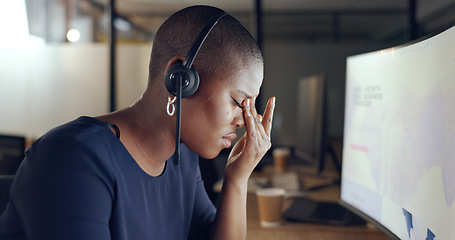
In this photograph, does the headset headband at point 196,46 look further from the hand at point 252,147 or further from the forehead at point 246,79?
the hand at point 252,147

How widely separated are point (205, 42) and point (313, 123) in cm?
140

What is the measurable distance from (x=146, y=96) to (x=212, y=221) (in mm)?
431

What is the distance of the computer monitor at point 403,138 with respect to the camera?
669 millimetres

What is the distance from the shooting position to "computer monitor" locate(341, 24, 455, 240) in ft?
2.19

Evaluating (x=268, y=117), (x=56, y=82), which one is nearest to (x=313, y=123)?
(x=268, y=117)

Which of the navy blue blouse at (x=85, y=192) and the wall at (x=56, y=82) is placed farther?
the wall at (x=56, y=82)

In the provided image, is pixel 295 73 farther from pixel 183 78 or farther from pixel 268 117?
pixel 183 78

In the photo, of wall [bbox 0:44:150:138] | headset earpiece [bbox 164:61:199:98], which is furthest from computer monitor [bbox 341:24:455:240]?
wall [bbox 0:44:150:138]

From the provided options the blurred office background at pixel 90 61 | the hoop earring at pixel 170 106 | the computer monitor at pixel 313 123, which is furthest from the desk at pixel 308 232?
the blurred office background at pixel 90 61

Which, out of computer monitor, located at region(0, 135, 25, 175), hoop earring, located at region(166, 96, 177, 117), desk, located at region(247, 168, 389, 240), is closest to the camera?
hoop earring, located at region(166, 96, 177, 117)

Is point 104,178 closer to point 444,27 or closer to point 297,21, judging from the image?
point 444,27

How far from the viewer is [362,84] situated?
1.10 m

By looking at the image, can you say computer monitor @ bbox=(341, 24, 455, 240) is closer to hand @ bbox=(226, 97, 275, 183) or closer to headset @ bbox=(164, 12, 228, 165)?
hand @ bbox=(226, 97, 275, 183)

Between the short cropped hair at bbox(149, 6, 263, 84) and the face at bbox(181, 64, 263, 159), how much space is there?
0.02 m
